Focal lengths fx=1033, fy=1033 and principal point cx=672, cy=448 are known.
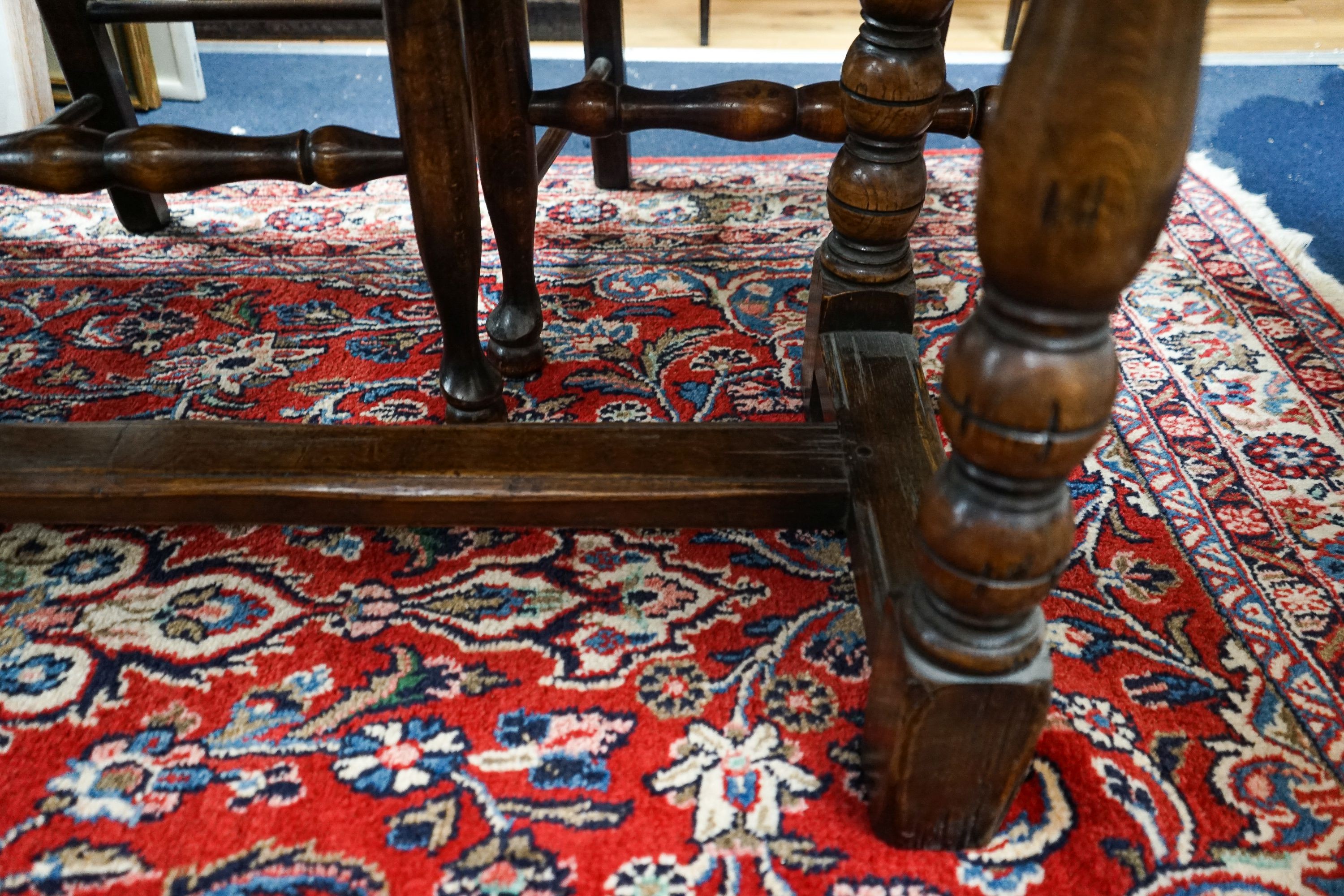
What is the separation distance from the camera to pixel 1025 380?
42 centimetres

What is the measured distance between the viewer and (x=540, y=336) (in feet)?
3.61

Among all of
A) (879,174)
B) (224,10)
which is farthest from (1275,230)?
(224,10)

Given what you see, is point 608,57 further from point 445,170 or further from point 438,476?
point 438,476

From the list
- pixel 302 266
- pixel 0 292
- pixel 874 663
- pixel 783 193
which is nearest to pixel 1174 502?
pixel 874 663

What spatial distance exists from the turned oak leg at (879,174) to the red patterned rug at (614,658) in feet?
0.50

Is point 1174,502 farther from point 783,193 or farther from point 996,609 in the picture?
point 783,193

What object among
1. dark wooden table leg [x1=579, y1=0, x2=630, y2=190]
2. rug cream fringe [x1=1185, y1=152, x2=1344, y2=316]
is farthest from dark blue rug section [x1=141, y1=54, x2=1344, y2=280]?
dark wooden table leg [x1=579, y1=0, x2=630, y2=190]

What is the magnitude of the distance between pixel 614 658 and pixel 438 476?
0.18m

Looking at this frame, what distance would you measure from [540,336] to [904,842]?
67 centimetres

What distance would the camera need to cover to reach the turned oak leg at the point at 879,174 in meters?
0.78

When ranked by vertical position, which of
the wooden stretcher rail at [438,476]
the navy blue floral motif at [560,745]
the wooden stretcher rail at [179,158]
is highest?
the wooden stretcher rail at [179,158]

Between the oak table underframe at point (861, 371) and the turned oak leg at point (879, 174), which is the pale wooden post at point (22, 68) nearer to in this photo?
the oak table underframe at point (861, 371)

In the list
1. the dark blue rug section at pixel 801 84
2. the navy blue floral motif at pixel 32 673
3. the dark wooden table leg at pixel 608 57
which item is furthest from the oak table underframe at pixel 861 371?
the dark blue rug section at pixel 801 84

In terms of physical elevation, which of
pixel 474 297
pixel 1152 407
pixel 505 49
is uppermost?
pixel 505 49
